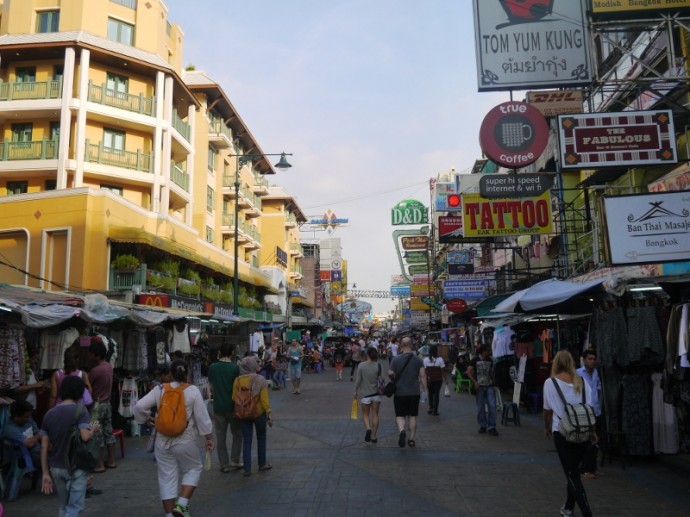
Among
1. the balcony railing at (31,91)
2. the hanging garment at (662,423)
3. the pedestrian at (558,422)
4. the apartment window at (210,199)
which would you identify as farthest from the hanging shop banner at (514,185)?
the apartment window at (210,199)

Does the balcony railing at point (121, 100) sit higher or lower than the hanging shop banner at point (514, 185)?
higher

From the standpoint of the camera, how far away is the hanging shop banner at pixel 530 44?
1353 centimetres

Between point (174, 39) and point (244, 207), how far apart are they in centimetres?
1447

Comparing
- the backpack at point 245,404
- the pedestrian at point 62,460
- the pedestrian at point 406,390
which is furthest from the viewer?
the pedestrian at point 406,390

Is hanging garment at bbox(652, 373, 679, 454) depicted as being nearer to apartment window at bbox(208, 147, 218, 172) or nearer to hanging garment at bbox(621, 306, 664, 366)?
hanging garment at bbox(621, 306, 664, 366)

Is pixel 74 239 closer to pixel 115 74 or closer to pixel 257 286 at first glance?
pixel 115 74

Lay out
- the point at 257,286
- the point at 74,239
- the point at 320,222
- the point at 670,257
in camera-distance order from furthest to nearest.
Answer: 1. the point at 320,222
2. the point at 257,286
3. the point at 74,239
4. the point at 670,257

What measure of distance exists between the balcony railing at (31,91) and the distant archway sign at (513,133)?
20.3 metres

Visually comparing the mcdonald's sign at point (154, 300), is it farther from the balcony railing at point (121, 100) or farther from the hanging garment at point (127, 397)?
the balcony railing at point (121, 100)

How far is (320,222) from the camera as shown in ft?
288

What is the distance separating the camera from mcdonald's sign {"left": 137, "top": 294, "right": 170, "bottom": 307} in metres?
21.3

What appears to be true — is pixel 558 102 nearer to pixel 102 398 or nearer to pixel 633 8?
pixel 633 8

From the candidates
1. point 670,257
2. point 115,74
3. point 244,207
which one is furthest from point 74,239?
point 244,207

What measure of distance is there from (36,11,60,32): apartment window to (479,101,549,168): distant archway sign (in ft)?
75.9
